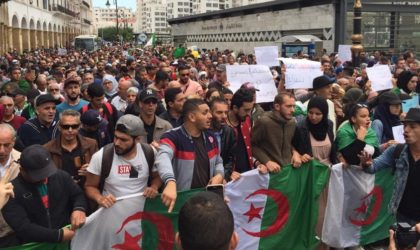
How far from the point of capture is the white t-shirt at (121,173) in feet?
12.8

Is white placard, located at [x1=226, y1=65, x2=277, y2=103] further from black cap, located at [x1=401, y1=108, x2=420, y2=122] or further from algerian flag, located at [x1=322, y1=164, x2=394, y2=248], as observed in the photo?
black cap, located at [x1=401, y1=108, x2=420, y2=122]

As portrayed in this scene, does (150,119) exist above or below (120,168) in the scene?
above

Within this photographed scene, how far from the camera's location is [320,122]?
5.17 m

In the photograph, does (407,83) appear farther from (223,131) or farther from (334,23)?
(334,23)

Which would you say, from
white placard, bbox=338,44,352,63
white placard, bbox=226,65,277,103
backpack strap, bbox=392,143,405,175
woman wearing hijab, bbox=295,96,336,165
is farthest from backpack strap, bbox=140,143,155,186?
white placard, bbox=338,44,352,63

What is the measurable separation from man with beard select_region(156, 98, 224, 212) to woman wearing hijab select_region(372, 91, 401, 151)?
2.50 metres

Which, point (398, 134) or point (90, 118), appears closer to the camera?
point (90, 118)

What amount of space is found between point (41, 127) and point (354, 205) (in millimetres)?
3602

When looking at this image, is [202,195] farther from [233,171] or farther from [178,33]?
[178,33]

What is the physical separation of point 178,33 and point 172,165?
203ft

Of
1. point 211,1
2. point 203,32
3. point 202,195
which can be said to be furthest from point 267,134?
point 211,1

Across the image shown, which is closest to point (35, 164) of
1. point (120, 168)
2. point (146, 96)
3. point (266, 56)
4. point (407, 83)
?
point (120, 168)

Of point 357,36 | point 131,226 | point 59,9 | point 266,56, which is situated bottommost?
point 131,226

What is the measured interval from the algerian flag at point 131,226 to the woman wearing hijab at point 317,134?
1557 millimetres
